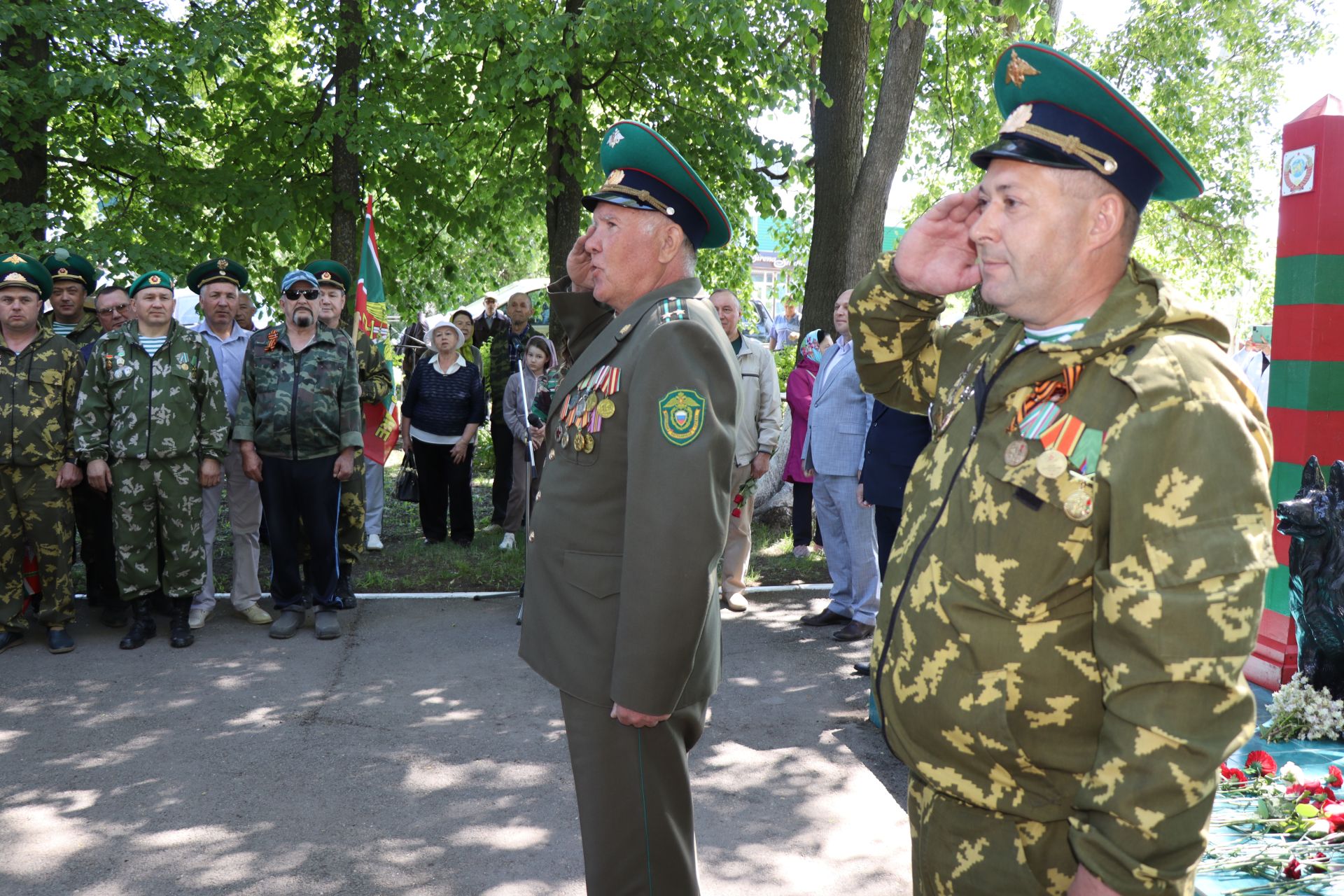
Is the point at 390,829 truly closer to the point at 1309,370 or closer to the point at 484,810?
the point at 484,810

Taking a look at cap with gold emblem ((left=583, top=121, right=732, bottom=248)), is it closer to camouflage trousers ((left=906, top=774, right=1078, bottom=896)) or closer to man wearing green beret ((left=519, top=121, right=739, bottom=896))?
man wearing green beret ((left=519, top=121, right=739, bottom=896))

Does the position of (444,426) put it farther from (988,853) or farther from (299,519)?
(988,853)

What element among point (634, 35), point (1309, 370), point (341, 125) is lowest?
point (1309, 370)

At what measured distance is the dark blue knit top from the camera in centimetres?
966

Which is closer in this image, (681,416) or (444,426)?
(681,416)

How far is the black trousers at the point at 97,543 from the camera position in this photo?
23.1 feet

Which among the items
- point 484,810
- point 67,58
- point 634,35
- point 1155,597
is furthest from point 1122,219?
point 67,58

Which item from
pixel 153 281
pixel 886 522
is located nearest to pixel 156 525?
pixel 153 281

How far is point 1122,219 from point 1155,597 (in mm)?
660

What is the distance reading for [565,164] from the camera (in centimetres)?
1200

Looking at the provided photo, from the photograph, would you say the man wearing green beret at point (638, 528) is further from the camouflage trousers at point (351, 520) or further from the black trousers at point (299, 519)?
the camouflage trousers at point (351, 520)

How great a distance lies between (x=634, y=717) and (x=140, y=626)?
5279 mm

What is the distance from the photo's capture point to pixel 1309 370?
5.29m

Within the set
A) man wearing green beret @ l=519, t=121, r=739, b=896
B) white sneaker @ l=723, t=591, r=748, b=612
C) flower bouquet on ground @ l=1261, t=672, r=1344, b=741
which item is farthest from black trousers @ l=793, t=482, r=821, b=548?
man wearing green beret @ l=519, t=121, r=739, b=896
